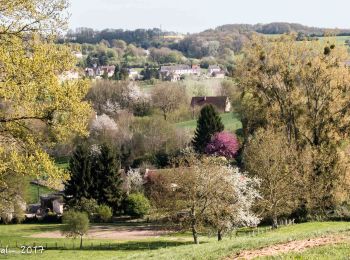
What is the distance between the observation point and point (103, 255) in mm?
35625

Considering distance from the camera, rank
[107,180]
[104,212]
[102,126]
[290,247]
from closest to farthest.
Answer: [290,247]
[104,212]
[107,180]
[102,126]

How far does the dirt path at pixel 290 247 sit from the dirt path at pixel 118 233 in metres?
30.7

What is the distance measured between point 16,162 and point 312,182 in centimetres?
2941

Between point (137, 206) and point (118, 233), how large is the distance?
306 inches

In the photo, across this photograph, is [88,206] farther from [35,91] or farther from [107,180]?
[35,91]

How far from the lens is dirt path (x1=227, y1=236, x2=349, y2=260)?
14.7 m

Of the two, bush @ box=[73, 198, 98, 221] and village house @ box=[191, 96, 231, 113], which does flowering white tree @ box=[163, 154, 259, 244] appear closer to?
bush @ box=[73, 198, 98, 221]

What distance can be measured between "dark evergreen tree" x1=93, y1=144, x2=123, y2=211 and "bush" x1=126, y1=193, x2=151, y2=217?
6.07 ft

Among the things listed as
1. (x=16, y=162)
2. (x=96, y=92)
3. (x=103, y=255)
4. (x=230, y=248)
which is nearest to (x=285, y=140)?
(x=103, y=255)

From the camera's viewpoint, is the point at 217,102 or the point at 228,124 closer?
the point at 228,124

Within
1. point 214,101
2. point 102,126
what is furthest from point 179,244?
point 214,101

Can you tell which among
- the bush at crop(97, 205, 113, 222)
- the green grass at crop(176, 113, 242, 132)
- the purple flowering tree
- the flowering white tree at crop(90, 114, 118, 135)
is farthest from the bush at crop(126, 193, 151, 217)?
the green grass at crop(176, 113, 242, 132)

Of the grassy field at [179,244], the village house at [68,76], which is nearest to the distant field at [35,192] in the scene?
the grassy field at [179,244]

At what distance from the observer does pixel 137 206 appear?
2259 inches
